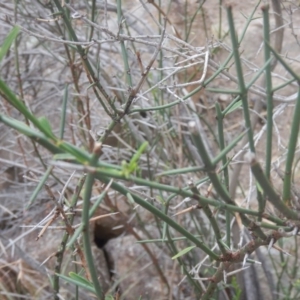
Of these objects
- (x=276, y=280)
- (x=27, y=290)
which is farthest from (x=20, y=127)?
(x=27, y=290)

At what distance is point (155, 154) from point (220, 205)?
1215 millimetres

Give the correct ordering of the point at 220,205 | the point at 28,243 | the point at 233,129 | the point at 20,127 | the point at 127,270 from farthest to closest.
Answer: the point at 233,129, the point at 28,243, the point at 127,270, the point at 220,205, the point at 20,127

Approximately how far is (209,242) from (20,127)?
1331mm

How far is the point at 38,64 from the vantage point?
2.28 metres

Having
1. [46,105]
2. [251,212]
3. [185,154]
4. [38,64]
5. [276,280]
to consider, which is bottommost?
[276,280]

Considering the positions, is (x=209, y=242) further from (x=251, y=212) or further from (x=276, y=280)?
(x=251, y=212)

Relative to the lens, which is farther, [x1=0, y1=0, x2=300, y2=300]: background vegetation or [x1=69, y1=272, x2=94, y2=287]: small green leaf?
[x1=0, y1=0, x2=300, y2=300]: background vegetation

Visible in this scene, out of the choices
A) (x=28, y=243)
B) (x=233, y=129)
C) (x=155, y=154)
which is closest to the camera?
(x=155, y=154)

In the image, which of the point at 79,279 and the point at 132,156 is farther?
the point at 132,156

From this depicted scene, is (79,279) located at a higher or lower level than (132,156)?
lower

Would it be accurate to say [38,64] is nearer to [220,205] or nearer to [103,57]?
[103,57]

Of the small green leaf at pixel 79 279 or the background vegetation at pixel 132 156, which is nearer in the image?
the small green leaf at pixel 79 279

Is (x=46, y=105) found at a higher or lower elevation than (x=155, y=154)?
higher

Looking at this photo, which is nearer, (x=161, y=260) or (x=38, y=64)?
(x=161, y=260)
